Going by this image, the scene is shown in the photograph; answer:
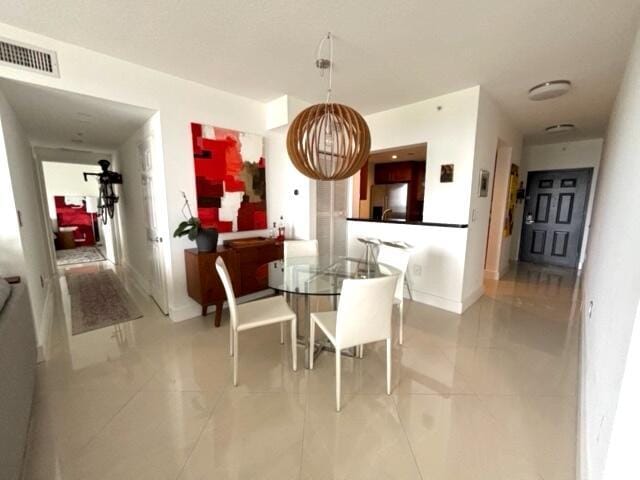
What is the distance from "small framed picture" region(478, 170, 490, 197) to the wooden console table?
252cm

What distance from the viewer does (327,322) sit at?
1.97 meters

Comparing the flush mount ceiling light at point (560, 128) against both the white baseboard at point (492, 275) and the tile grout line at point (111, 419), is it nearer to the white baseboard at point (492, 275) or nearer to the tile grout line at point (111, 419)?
the white baseboard at point (492, 275)

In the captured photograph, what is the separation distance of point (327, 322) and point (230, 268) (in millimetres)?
1452

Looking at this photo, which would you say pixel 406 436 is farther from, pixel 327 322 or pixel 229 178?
pixel 229 178

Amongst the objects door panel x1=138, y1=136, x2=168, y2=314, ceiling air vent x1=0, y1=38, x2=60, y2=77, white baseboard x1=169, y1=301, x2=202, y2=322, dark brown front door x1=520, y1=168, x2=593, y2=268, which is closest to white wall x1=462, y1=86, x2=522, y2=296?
dark brown front door x1=520, y1=168, x2=593, y2=268

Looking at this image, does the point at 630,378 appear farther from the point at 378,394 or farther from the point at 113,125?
the point at 113,125

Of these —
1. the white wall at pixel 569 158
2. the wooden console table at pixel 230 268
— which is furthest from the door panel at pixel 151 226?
the white wall at pixel 569 158

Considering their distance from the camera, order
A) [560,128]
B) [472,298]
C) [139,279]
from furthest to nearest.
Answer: [139,279]
[560,128]
[472,298]

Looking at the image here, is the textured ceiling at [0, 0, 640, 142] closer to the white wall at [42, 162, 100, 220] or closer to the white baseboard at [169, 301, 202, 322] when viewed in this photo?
the white baseboard at [169, 301, 202, 322]

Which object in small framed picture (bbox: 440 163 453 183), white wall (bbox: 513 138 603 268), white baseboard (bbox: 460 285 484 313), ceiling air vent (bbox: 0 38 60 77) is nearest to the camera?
ceiling air vent (bbox: 0 38 60 77)

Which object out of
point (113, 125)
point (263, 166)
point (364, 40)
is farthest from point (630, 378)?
point (113, 125)

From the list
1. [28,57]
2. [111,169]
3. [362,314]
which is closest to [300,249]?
[362,314]

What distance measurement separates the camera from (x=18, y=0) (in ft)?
5.42

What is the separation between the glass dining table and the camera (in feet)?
6.59
